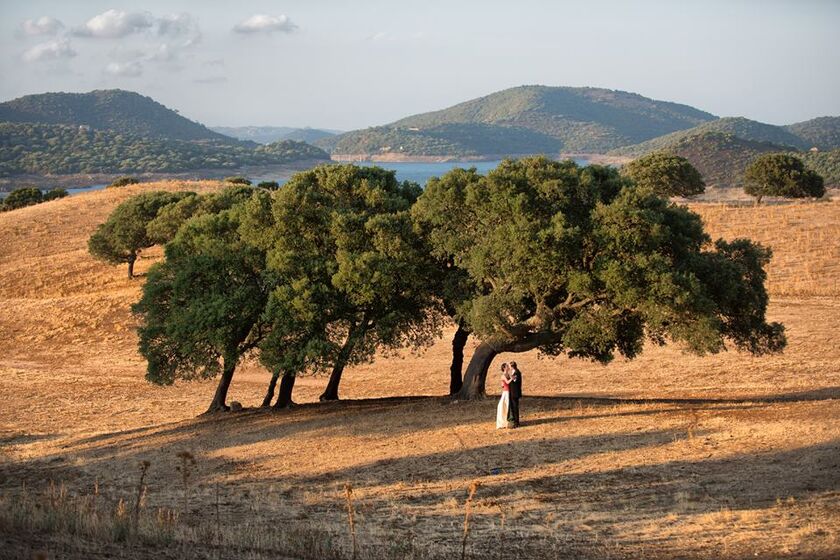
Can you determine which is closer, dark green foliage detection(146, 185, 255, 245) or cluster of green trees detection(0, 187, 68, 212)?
dark green foliage detection(146, 185, 255, 245)

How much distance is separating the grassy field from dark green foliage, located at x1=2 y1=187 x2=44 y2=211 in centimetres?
6528

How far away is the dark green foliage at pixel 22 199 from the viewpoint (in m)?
101

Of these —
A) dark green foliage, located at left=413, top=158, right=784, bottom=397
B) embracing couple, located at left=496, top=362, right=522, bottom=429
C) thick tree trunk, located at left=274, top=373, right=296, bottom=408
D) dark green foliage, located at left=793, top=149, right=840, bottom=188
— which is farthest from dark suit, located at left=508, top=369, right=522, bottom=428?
dark green foliage, located at left=793, top=149, right=840, bottom=188

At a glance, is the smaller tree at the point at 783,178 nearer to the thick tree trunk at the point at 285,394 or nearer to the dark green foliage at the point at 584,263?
the dark green foliage at the point at 584,263

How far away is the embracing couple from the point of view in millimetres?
21812

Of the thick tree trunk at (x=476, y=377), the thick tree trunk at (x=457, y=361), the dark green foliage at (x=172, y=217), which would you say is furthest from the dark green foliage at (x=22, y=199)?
the thick tree trunk at (x=476, y=377)

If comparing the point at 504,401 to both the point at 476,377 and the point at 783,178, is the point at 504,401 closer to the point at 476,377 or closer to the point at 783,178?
the point at 476,377

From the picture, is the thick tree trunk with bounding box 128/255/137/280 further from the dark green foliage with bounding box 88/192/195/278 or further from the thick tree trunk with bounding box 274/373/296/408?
the thick tree trunk with bounding box 274/373/296/408

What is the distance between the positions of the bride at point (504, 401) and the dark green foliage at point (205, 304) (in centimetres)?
800

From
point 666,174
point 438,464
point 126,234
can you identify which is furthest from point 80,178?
point 438,464

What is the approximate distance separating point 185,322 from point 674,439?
1401cm

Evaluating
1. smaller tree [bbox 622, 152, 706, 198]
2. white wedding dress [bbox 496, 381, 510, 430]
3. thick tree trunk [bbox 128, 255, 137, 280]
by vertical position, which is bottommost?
white wedding dress [bbox 496, 381, 510, 430]

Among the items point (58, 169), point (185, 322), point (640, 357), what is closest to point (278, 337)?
point (185, 322)

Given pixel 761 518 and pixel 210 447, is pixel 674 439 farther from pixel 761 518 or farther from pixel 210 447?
pixel 210 447
